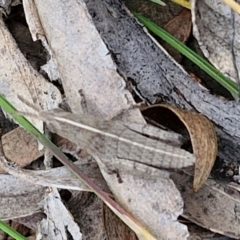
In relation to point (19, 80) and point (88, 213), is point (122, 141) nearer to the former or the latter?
point (88, 213)

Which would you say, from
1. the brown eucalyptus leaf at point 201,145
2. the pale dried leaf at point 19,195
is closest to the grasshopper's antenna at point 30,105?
the pale dried leaf at point 19,195

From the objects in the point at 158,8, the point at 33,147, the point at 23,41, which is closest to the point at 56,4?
the point at 23,41

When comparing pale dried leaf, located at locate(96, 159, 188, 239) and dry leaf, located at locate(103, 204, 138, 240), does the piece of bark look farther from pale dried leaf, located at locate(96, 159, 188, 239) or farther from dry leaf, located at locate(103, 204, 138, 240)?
dry leaf, located at locate(103, 204, 138, 240)

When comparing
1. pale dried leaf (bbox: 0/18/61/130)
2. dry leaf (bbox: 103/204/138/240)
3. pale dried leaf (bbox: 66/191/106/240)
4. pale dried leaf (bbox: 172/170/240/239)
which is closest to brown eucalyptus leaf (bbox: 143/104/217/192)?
pale dried leaf (bbox: 172/170/240/239)

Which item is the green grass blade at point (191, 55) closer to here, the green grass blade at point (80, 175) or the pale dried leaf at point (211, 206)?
the pale dried leaf at point (211, 206)

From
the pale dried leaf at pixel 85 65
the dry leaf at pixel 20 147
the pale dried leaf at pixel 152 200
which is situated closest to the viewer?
the pale dried leaf at pixel 152 200

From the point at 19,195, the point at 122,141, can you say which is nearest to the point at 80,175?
the point at 122,141

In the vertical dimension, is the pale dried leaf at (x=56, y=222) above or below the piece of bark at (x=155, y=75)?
below
